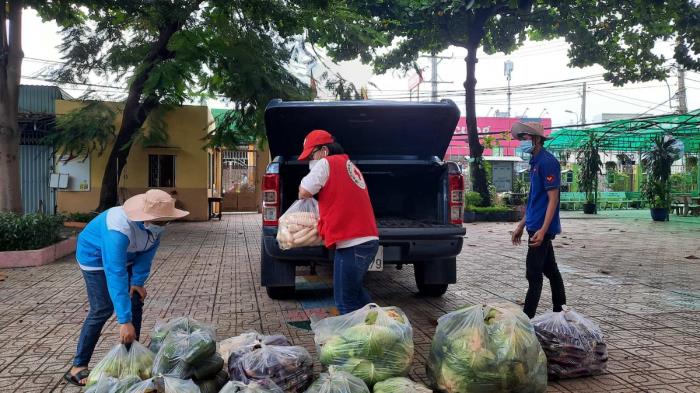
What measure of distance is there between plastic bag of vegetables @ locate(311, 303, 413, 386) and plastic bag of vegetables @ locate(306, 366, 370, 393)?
173 mm

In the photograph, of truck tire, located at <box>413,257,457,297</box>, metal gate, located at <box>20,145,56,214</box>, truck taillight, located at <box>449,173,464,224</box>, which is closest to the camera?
truck taillight, located at <box>449,173,464,224</box>

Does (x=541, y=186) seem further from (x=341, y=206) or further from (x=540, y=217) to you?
(x=341, y=206)

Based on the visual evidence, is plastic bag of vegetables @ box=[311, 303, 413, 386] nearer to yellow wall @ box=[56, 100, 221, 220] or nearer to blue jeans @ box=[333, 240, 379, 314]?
blue jeans @ box=[333, 240, 379, 314]

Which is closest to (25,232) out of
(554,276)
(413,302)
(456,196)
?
(413,302)

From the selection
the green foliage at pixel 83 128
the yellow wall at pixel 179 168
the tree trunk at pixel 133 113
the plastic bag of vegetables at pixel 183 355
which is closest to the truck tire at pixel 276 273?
the plastic bag of vegetables at pixel 183 355

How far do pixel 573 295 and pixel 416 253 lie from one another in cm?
244

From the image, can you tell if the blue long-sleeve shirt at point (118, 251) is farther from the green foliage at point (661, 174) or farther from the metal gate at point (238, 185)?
the metal gate at point (238, 185)

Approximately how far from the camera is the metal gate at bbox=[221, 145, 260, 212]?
844 inches

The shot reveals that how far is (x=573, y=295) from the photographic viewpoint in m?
5.89

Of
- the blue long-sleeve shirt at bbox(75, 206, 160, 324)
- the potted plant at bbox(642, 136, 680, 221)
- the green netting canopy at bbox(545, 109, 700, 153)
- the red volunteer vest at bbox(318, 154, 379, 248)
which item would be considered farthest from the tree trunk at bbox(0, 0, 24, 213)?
the potted plant at bbox(642, 136, 680, 221)

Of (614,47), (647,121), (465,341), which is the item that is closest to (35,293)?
(465,341)

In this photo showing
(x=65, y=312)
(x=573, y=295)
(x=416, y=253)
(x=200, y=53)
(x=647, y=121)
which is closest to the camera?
(x=416, y=253)

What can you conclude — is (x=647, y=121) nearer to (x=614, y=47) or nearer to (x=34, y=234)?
(x=614, y=47)

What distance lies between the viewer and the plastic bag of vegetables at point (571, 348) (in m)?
3.35
